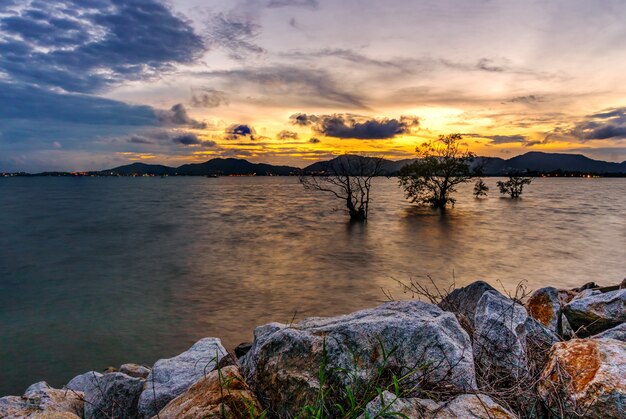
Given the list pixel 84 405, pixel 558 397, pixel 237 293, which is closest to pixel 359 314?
pixel 558 397

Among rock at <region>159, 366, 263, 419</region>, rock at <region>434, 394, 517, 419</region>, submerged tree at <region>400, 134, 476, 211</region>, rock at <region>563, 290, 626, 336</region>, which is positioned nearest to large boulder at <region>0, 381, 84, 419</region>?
rock at <region>159, 366, 263, 419</region>

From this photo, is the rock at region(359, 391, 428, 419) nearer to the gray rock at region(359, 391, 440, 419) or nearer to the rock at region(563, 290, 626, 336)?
the gray rock at region(359, 391, 440, 419)

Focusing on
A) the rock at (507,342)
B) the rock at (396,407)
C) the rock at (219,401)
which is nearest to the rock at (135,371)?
the rock at (219,401)

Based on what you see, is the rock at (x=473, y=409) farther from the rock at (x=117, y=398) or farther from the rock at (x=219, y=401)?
the rock at (x=117, y=398)

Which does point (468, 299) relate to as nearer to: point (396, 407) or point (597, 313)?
point (597, 313)

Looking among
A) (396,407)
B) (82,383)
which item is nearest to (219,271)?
(82,383)

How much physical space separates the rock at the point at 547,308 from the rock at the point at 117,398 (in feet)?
20.8

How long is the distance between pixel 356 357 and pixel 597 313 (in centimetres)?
517

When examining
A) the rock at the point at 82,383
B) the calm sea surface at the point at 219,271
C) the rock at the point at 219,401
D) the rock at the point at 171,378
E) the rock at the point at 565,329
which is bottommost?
the calm sea surface at the point at 219,271

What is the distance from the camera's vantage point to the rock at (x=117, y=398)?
18.7ft

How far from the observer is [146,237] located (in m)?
35.8

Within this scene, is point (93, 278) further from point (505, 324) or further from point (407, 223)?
point (407, 223)

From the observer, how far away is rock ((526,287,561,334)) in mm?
6863

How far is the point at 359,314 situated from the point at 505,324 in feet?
5.76
